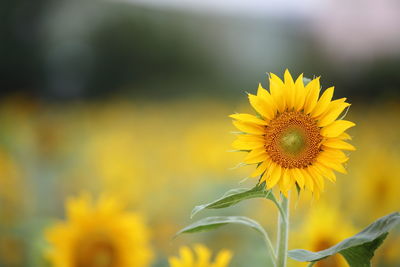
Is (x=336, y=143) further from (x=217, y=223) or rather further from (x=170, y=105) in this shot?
Result: (x=170, y=105)

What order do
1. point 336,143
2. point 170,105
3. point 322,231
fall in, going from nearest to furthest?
point 336,143 → point 322,231 → point 170,105

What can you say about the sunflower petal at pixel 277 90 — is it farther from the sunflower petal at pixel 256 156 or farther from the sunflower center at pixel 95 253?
the sunflower center at pixel 95 253

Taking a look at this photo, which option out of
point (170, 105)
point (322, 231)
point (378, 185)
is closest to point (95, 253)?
point (322, 231)

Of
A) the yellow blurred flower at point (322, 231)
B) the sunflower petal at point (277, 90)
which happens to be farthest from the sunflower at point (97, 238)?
the sunflower petal at point (277, 90)

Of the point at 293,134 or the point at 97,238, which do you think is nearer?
the point at 293,134

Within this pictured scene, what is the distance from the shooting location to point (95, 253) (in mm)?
889

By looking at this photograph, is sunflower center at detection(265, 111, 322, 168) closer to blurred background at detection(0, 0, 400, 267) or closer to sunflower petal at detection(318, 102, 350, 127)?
sunflower petal at detection(318, 102, 350, 127)

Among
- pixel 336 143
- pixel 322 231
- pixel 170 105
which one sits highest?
pixel 170 105

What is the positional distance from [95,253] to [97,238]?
3 centimetres

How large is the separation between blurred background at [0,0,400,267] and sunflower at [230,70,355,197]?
380 millimetres

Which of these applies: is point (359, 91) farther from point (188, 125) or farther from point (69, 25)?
point (69, 25)

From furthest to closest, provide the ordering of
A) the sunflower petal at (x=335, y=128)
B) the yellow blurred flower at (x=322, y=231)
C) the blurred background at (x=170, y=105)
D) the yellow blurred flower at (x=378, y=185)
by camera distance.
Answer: the blurred background at (x=170, y=105) < the yellow blurred flower at (x=378, y=185) < the yellow blurred flower at (x=322, y=231) < the sunflower petal at (x=335, y=128)

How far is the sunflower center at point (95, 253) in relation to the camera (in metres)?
0.88

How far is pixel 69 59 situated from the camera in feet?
9.04
